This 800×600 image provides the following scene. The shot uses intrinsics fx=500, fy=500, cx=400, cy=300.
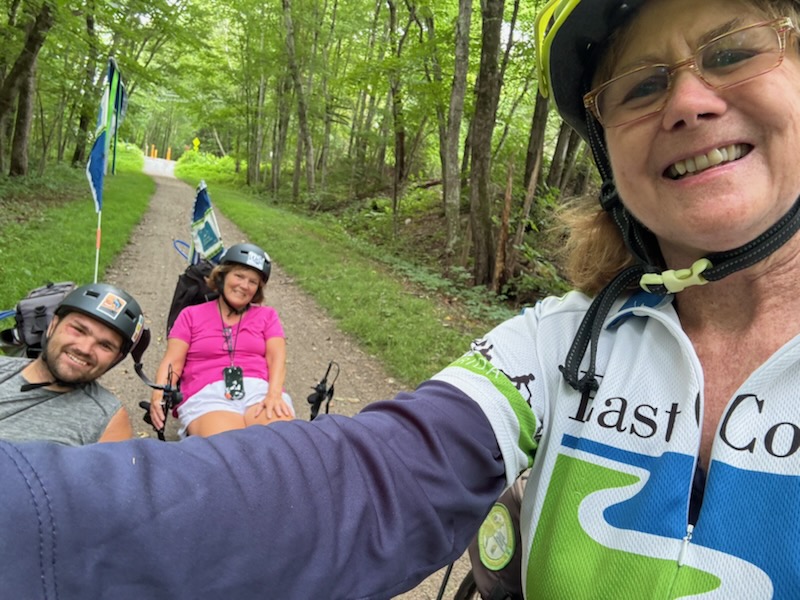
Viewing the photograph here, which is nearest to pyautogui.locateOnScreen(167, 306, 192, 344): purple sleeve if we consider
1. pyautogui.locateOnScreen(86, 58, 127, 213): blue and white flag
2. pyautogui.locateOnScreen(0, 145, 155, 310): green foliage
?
pyautogui.locateOnScreen(86, 58, 127, 213): blue and white flag

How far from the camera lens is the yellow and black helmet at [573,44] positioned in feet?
4.03

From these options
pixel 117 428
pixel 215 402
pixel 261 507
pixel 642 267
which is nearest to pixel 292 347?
pixel 215 402

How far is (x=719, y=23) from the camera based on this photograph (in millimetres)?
1109

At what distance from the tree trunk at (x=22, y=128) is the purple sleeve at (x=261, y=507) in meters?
17.2

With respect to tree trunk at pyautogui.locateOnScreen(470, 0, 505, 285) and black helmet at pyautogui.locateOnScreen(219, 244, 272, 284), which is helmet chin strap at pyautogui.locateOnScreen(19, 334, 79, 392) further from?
tree trunk at pyautogui.locateOnScreen(470, 0, 505, 285)

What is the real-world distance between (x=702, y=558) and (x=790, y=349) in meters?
0.41

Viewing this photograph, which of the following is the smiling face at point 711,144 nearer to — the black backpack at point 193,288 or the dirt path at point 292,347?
the dirt path at point 292,347

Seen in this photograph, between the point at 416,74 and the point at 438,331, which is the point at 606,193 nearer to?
the point at 438,331

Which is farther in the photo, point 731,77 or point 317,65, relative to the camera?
point 317,65

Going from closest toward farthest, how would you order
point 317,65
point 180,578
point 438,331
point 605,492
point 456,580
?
point 180,578
point 605,492
point 456,580
point 438,331
point 317,65

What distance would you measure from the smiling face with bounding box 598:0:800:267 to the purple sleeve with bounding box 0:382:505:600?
2.17 feet

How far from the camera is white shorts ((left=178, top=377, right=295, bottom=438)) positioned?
12.2 ft

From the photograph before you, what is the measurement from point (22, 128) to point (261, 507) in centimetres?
1859

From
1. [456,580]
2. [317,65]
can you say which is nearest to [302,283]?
[456,580]
